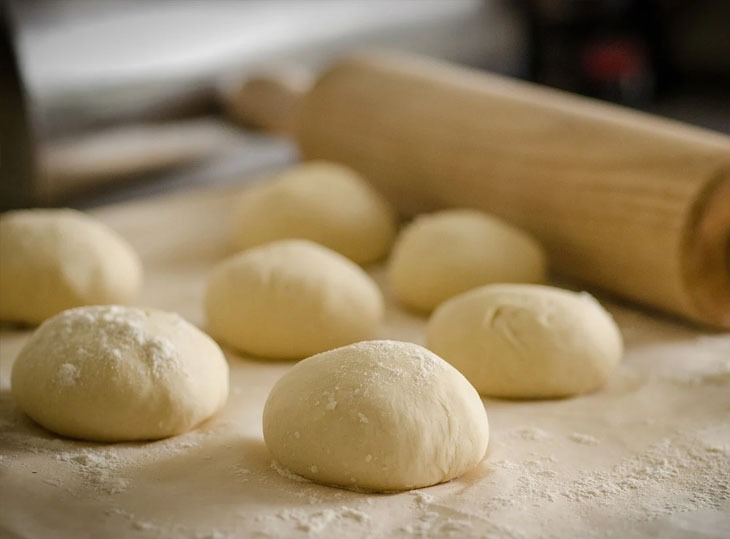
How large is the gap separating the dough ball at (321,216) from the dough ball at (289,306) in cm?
37

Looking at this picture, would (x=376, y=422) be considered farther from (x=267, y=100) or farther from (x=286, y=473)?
(x=267, y=100)

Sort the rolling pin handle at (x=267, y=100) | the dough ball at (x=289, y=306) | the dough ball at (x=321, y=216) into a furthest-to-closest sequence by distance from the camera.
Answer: the rolling pin handle at (x=267, y=100) → the dough ball at (x=321, y=216) → the dough ball at (x=289, y=306)

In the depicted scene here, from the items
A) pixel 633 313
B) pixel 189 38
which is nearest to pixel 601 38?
pixel 189 38

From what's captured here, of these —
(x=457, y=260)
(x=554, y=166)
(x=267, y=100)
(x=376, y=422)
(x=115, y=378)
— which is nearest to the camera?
(x=376, y=422)

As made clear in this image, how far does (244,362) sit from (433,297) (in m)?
0.40

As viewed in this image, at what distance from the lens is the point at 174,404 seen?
1.52 meters

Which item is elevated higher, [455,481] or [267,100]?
[267,100]

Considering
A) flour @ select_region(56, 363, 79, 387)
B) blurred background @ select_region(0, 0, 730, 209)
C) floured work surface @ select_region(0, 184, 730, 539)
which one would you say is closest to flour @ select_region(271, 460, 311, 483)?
floured work surface @ select_region(0, 184, 730, 539)

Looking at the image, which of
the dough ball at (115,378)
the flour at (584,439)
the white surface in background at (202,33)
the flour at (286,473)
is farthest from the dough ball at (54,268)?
the flour at (584,439)

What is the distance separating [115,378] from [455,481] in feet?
1.62

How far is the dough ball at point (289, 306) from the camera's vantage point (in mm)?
1831

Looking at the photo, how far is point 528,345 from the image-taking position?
5.58 feet

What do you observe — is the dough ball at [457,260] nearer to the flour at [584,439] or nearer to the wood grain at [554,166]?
the wood grain at [554,166]

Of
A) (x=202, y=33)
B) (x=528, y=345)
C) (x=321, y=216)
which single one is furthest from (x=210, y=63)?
(x=528, y=345)
